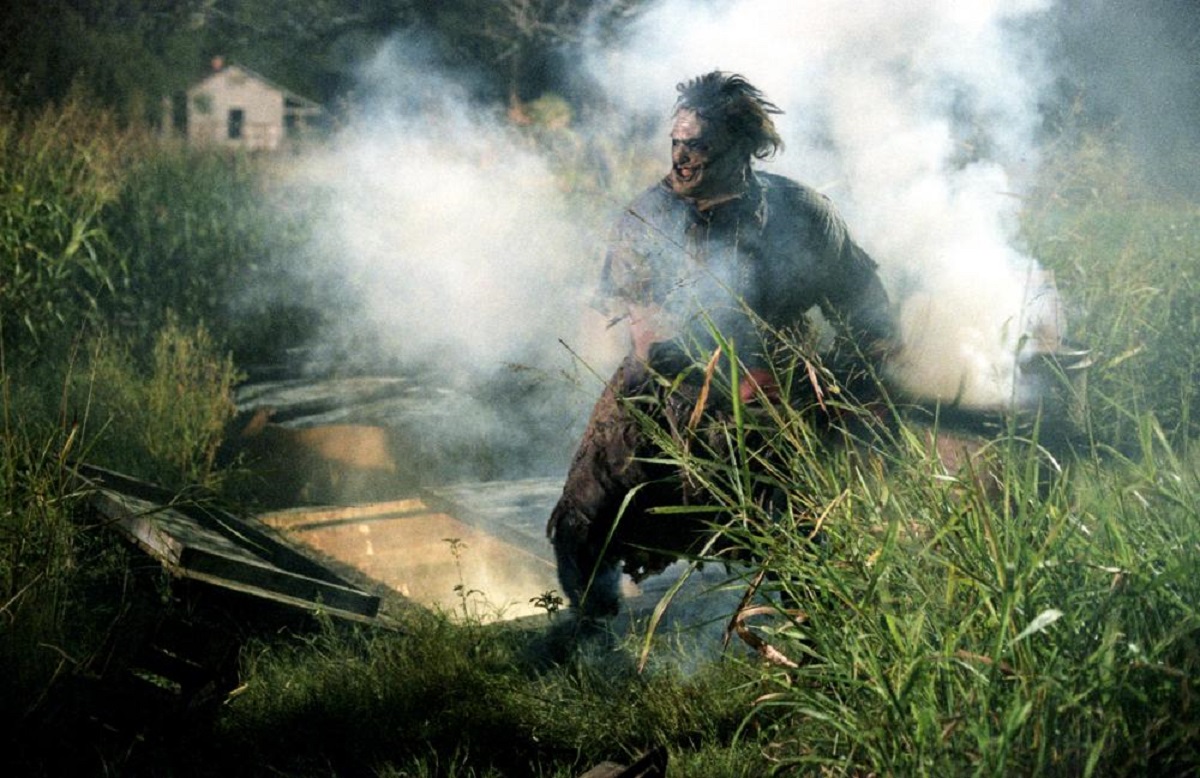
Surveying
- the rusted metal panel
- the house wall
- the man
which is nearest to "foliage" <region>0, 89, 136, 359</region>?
the rusted metal panel

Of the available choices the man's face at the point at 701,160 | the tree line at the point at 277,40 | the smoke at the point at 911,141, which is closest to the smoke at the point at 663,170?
the smoke at the point at 911,141

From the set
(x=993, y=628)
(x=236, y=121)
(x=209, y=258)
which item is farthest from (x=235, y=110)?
(x=993, y=628)

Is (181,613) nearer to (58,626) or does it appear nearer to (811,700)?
(58,626)

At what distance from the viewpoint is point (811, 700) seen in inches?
97.0

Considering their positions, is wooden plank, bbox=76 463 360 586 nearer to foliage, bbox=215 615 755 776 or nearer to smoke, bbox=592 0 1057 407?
foliage, bbox=215 615 755 776

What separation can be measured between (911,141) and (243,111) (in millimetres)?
9815

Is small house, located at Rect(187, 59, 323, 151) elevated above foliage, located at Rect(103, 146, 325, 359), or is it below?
above

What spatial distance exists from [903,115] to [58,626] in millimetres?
4480

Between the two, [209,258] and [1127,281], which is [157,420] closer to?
[209,258]

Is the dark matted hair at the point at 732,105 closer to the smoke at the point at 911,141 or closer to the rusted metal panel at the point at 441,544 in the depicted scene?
the smoke at the point at 911,141

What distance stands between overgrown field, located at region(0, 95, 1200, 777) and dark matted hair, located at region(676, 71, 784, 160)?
2.81 ft

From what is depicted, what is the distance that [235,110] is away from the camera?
1400 cm

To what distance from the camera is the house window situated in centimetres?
1330

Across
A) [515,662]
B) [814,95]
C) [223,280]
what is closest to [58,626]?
[515,662]
